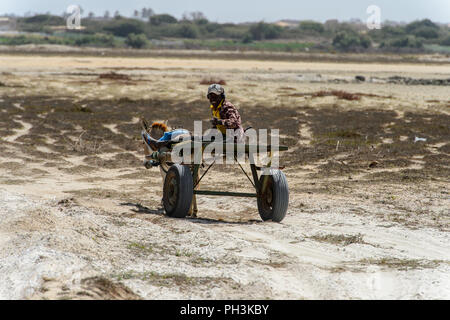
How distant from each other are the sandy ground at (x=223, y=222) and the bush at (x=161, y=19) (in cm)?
14433

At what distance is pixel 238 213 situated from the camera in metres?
11.7

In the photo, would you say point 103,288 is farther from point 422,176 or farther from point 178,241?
point 422,176

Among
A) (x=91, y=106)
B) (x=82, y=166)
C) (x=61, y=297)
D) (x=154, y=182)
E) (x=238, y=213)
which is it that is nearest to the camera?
(x=61, y=297)

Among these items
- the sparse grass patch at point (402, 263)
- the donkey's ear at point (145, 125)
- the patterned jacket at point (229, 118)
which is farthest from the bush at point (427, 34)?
the sparse grass patch at point (402, 263)

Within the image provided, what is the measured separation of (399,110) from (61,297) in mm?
25603

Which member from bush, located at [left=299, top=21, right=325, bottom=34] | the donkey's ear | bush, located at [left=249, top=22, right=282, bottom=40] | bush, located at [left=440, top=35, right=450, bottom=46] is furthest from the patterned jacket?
bush, located at [left=299, top=21, right=325, bottom=34]

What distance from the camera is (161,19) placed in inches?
6757

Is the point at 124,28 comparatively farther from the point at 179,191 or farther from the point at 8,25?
the point at 179,191

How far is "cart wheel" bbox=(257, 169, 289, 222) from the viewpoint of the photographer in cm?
1024

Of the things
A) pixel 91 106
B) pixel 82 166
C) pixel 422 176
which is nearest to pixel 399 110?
pixel 91 106

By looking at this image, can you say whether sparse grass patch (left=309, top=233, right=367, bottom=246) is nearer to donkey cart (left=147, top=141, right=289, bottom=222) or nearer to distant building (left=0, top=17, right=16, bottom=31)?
donkey cart (left=147, top=141, right=289, bottom=222)

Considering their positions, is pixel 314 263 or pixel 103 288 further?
pixel 314 263

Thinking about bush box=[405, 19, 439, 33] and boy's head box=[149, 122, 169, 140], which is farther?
bush box=[405, 19, 439, 33]

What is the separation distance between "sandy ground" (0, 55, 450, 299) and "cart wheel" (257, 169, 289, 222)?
21 centimetres
